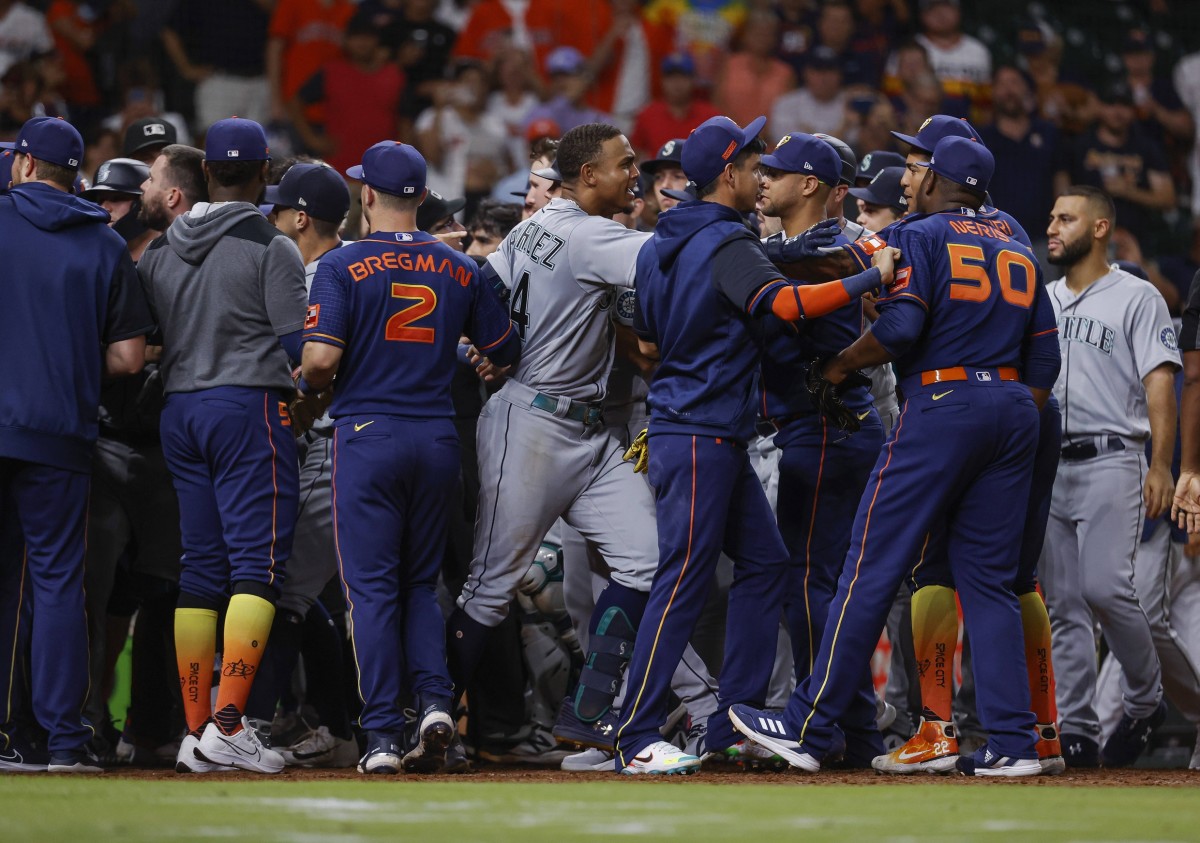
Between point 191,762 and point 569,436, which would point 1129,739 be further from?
point 191,762

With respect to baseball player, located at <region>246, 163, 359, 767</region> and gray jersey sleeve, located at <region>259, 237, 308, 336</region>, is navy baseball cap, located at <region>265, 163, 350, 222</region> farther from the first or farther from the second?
gray jersey sleeve, located at <region>259, 237, 308, 336</region>

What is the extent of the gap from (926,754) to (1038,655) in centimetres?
68

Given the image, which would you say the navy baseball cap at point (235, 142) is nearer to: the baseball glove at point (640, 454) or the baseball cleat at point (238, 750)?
the baseball glove at point (640, 454)

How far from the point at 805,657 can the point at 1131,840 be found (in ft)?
8.24

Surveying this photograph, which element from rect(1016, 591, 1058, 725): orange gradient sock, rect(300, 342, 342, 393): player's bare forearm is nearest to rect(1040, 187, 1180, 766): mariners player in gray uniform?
rect(1016, 591, 1058, 725): orange gradient sock

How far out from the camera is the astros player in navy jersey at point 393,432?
579 centimetres

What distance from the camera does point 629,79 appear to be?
12469mm

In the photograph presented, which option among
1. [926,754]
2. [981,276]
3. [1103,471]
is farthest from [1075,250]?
[926,754]

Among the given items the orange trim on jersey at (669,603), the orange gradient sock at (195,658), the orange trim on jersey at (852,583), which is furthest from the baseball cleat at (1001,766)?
the orange gradient sock at (195,658)

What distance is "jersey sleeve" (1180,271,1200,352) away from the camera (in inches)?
260

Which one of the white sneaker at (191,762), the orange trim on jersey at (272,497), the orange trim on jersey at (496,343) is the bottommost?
the white sneaker at (191,762)

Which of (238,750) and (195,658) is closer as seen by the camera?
(238,750)

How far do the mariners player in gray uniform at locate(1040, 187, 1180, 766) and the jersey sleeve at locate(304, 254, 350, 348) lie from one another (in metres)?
3.30

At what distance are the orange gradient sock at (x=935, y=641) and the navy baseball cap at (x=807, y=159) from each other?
1.65 metres
